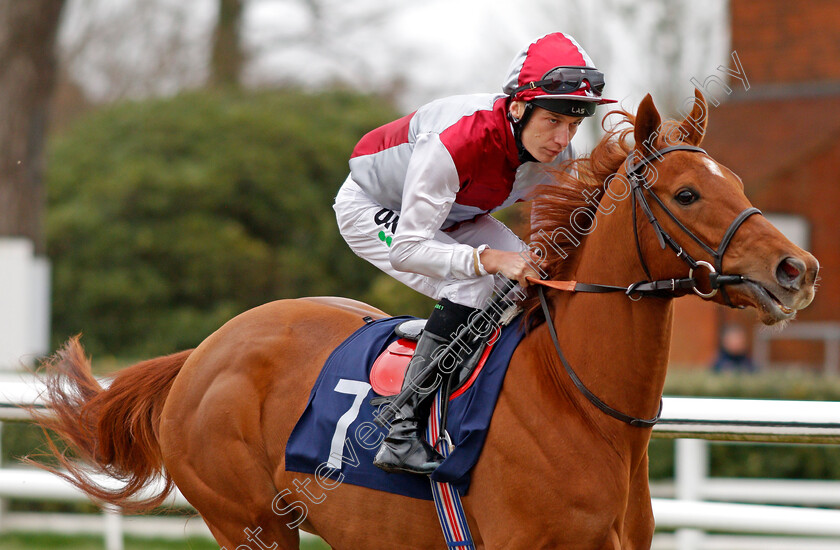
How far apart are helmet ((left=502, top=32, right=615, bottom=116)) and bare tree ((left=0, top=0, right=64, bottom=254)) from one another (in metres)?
6.41

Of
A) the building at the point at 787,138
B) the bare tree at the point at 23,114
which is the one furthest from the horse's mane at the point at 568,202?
the building at the point at 787,138

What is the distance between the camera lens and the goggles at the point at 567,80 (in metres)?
2.82

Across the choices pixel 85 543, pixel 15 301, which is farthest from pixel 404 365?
pixel 15 301

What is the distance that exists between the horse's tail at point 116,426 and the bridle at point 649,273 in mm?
1701

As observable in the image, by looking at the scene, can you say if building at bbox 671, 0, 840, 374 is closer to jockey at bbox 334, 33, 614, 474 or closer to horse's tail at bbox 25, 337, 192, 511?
horse's tail at bbox 25, 337, 192, 511

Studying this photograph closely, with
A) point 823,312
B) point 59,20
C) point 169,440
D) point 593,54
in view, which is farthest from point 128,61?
point 169,440

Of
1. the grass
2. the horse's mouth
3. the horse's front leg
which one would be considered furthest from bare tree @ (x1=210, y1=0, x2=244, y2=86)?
the horse's mouth

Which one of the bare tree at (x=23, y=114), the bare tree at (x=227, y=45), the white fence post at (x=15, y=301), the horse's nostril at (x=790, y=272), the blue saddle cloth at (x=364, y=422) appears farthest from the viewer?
the bare tree at (x=227, y=45)

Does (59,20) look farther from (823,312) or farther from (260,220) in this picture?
(823,312)

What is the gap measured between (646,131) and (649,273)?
1.34 feet

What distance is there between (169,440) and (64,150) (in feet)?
24.3

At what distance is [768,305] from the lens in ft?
7.63

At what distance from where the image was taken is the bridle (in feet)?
7.91

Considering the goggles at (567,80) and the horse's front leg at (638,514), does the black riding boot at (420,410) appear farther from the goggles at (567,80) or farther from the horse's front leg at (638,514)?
the goggles at (567,80)
